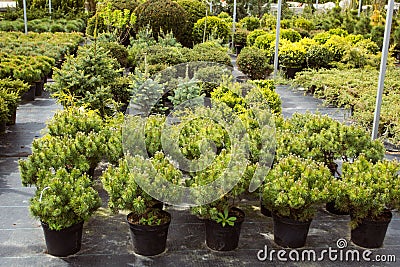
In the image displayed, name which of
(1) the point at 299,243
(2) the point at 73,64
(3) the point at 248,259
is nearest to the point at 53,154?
(3) the point at 248,259

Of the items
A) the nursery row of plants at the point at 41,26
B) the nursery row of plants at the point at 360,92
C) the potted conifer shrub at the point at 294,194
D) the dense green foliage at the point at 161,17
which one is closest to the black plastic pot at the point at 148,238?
the potted conifer shrub at the point at 294,194

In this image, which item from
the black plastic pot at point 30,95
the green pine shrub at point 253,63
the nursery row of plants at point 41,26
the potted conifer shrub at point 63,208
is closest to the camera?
the potted conifer shrub at point 63,208

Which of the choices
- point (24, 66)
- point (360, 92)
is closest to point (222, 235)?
point (360, 92)

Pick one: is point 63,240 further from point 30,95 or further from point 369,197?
point 30,95

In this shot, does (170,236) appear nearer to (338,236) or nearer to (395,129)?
(338,236)

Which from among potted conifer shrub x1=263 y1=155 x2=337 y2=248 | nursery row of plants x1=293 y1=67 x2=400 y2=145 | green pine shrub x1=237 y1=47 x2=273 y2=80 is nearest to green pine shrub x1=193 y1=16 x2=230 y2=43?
green pine shrub x1=237 y1=47 x2=273 y2=80

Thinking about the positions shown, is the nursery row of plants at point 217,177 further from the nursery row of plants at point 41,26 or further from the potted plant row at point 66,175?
the nursery row of plants at point 41,26

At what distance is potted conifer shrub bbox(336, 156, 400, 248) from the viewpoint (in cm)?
410

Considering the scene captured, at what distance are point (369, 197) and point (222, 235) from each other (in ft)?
4.03

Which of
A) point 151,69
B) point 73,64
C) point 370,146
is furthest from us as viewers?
point 151,69

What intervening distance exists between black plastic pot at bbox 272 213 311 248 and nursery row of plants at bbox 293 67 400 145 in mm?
3270

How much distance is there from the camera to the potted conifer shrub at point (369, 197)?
4098 mm

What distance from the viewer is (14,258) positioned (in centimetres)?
413

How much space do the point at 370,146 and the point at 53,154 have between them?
3017mm
